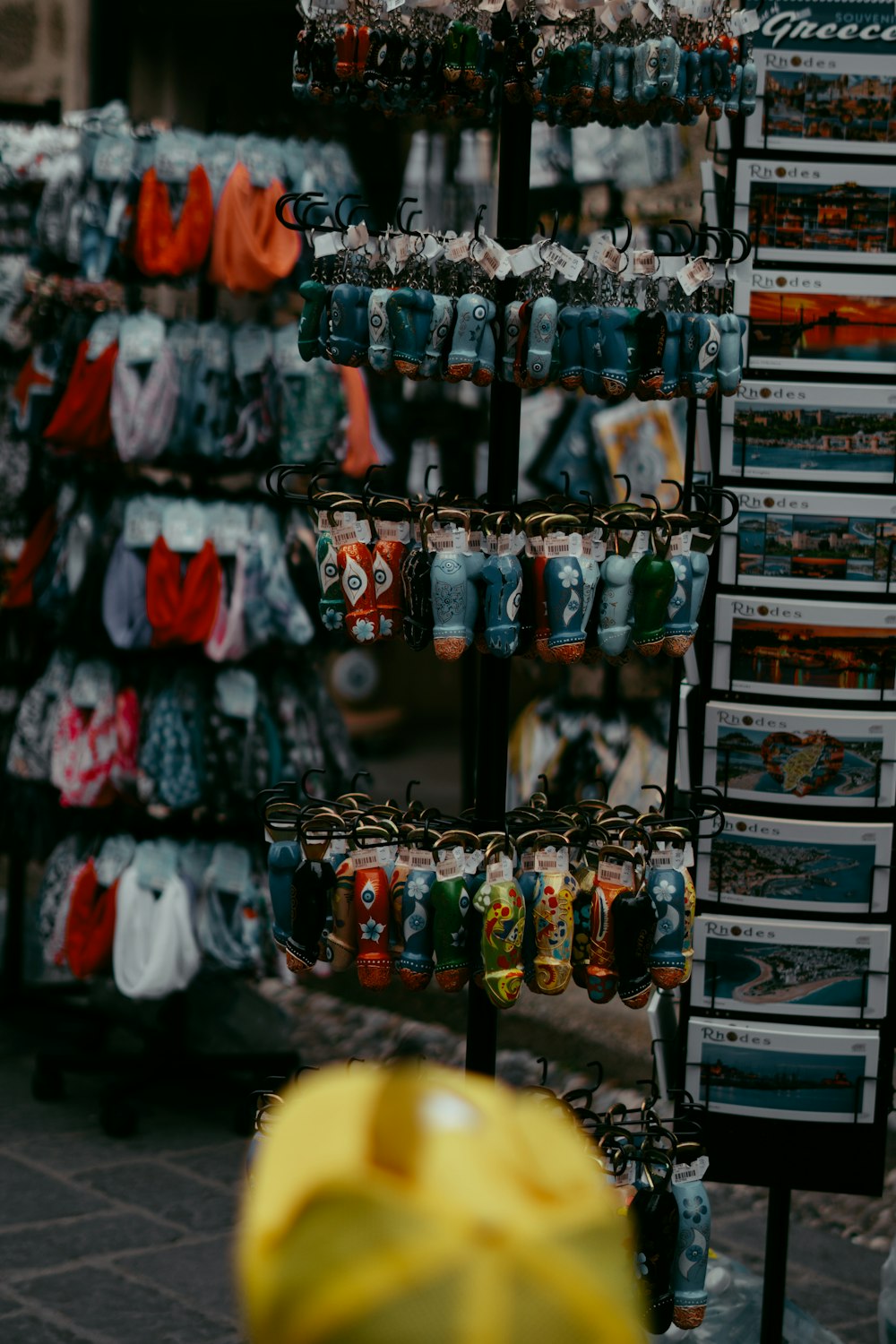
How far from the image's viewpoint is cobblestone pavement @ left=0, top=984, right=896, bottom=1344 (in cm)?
377

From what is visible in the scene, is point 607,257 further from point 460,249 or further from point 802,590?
point 802,590

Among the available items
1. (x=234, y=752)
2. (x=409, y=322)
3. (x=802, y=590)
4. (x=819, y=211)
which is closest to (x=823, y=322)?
(x=819, y=211)

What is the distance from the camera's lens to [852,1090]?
11.1ft

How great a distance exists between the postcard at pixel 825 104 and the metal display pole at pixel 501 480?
542 mm

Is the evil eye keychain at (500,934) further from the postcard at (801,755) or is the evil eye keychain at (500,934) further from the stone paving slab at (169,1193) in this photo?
the stone paving slab at (169,1193)

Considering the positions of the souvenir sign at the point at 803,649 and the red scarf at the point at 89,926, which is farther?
the red scarf at the point at 89,926

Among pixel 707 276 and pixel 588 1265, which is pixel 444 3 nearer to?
pixel 707 276

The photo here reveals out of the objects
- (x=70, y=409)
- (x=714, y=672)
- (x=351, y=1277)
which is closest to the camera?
(x=351, y=1277)

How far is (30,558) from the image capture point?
5250 mm

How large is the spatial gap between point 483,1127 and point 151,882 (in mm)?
3944

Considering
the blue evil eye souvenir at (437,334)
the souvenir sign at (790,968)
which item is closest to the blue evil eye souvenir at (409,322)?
the blue evil eye souvenir at (437,334)

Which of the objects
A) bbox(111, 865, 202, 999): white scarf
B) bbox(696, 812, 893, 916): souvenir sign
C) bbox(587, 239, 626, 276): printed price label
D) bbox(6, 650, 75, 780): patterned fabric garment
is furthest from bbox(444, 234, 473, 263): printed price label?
bbox(6, 650, 75, 780): patterned fabric garment

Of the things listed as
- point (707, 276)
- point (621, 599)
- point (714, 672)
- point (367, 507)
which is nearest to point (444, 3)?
point (707, 276)

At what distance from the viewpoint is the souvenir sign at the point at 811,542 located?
3.32 m
